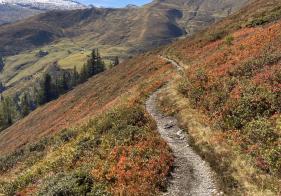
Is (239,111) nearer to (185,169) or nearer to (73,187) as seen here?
(185,169)

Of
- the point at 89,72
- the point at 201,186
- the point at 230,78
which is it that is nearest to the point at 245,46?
the point at 230,78

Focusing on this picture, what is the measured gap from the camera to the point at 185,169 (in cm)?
2223

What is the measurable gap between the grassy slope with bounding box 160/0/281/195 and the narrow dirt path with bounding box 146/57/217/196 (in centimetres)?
57

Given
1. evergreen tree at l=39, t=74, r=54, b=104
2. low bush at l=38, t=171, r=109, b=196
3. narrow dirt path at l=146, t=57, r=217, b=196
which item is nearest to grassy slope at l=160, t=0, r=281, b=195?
narrow dirt path at l=146, t=57, r=217, b=196

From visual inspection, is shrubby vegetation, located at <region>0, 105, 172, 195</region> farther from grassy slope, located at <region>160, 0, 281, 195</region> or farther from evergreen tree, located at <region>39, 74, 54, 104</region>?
evergreen tree, located at <region>39, 74, 54, 104</region>

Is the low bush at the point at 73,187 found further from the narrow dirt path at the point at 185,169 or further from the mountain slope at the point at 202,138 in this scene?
the narrow dirt path at the point at 185,169

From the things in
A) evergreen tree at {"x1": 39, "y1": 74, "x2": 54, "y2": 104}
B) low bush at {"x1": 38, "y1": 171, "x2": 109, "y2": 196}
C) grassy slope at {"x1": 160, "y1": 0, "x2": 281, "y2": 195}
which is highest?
grassy slope at {"x1": 160, "y1": 0, "x2": 281, "y2": 195}

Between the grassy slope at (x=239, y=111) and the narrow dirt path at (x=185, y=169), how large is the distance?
57 centimetres

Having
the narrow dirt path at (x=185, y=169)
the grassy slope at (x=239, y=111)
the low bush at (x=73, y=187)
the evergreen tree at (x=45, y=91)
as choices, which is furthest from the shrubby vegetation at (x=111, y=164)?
the evergreen tree at (x=45, y=91)

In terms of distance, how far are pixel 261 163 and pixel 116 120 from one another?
44.9ft

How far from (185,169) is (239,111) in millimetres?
6035

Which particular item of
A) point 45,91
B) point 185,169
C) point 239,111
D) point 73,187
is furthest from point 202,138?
point 45,91

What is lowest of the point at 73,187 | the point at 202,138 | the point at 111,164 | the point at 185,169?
the point at 73,187

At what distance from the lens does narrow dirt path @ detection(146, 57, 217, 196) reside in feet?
65.1
